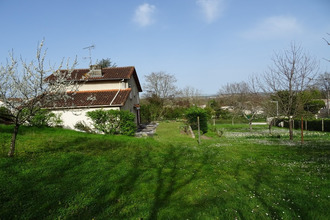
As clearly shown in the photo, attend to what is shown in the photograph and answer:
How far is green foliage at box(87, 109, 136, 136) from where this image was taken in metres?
15.9

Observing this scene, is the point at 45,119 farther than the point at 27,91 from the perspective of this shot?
Yes

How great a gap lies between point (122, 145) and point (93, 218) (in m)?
6.94

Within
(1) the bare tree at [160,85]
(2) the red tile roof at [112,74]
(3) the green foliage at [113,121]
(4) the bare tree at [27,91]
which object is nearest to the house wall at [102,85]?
(2) the red tile roof at [112,74]

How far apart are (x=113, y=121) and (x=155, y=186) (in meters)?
Result: 10.8

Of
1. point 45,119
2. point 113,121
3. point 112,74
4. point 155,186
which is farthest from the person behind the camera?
point 112,74

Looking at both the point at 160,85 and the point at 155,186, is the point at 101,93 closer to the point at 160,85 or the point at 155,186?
the point at 155,186

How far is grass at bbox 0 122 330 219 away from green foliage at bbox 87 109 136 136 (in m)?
6.86

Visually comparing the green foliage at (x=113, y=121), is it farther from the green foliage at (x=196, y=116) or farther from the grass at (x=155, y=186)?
the green foliage at (x=196, y=116)

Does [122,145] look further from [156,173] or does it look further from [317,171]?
[317,171]

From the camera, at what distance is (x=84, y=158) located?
25.7ft

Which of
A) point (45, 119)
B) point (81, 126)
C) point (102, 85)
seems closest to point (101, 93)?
point (102, 85)

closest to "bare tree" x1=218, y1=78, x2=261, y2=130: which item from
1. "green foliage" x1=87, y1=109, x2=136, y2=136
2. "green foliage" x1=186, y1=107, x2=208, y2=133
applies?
"green foliage" x1=186, y1=107, x2=208, y2=133

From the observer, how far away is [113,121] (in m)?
15.9

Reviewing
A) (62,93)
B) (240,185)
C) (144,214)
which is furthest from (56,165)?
(240,185)
